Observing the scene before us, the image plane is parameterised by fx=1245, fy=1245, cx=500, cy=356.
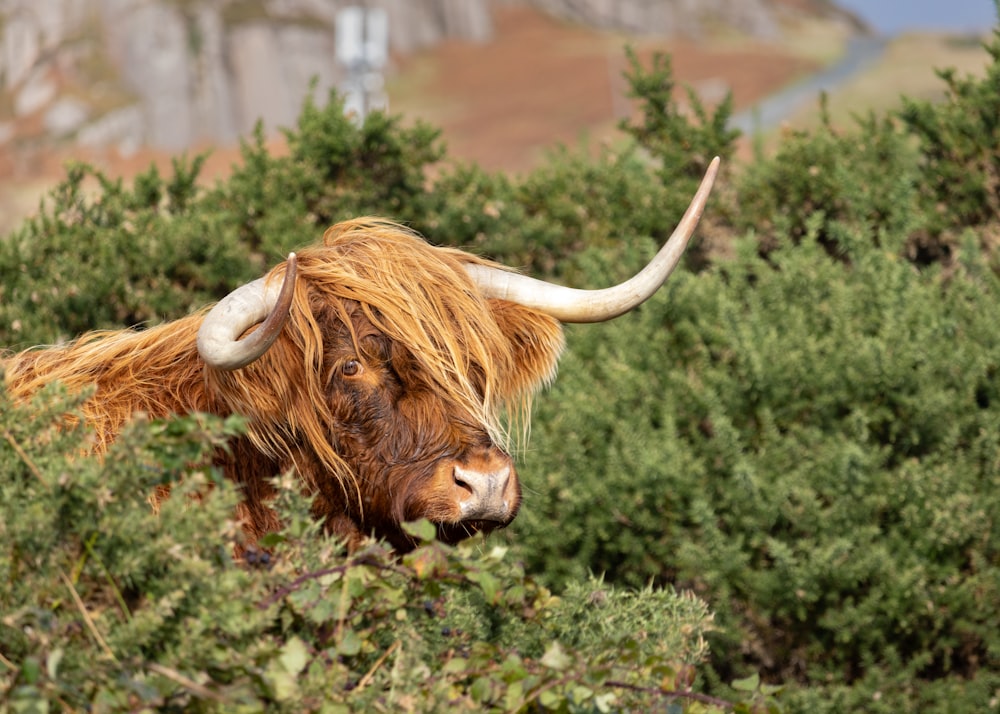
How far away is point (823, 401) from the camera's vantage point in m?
5.21

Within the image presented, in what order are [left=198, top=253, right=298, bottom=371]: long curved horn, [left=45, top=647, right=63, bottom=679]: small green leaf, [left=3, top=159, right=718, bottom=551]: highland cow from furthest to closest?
[left=3, top=159, right=718, bottom=551]: highland cow → [left=198, top=253, right=298, bottom=371]: long curved horn → [left=45, top=647, right=63, bottom=679]: small green leaf

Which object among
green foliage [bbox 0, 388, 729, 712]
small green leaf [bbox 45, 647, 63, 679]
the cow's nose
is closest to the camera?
small green leaf [bbox 45, 647, 63, 679]

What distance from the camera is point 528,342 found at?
13.8 ft

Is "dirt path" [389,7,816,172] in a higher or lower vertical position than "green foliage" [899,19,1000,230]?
lower

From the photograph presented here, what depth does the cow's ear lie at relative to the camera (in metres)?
4.15

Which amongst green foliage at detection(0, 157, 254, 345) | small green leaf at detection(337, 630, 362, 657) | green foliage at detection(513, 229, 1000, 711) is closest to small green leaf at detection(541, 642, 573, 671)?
small green leaf at detection(337, 630, 362, 657)

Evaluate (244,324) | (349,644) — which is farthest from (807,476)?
(349,644)

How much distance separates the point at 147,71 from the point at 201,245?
4586cm

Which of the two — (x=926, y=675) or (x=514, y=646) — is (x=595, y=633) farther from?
(x=926, y=675)

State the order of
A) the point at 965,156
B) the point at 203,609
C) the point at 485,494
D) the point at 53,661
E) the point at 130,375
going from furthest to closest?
the point at 965,156 < the point at 130,375 < the point at 485,494 < the point at 203,609 < the point at 53,661

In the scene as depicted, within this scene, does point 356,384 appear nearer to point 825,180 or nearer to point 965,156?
point 825,180

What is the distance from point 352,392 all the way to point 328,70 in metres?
52.2

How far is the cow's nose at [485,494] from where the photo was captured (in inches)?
132

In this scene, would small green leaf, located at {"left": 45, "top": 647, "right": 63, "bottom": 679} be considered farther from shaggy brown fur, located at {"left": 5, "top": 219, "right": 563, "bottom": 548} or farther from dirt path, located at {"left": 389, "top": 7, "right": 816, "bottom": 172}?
dirt path, located at {"left": 389, "top": 7, "right": 816, "bottom": 172}
